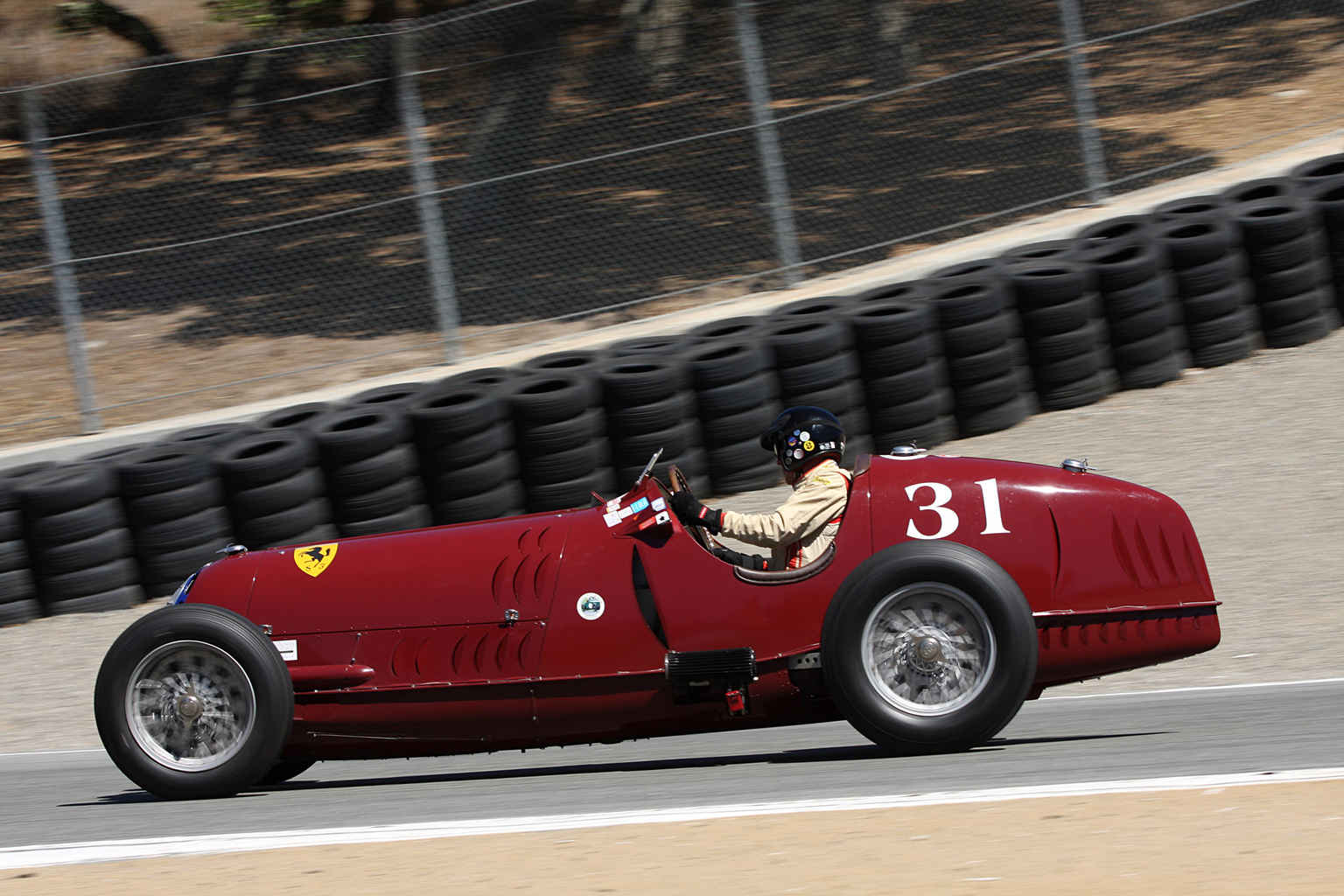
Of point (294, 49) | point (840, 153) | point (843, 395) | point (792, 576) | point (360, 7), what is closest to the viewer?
point (792, 576)

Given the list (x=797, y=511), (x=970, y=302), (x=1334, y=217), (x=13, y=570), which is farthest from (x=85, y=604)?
(x=1334, y=217)

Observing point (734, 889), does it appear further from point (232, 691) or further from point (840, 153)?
point (840, 153)

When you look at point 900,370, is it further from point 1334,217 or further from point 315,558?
point 315,558

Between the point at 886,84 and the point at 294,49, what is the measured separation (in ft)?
16.2

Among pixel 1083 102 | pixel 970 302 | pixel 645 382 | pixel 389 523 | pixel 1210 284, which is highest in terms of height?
pixel 1083 102

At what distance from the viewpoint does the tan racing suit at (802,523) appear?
17.6 ft

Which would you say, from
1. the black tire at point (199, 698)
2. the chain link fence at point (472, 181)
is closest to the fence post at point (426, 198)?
A: the chain link fence at point (472, 181)

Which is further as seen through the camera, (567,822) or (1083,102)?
(1083,102)

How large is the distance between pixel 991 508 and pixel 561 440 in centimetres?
458

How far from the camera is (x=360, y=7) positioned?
16281 millimetres

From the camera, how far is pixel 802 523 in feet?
17.6

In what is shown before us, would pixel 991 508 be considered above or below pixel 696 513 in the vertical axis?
below

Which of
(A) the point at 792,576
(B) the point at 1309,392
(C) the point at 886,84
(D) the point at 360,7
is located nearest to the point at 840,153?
(C) the point at 886,84

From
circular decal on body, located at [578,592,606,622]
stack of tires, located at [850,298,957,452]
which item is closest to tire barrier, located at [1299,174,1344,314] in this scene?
stack of tires, located at [850,298,957,452]
